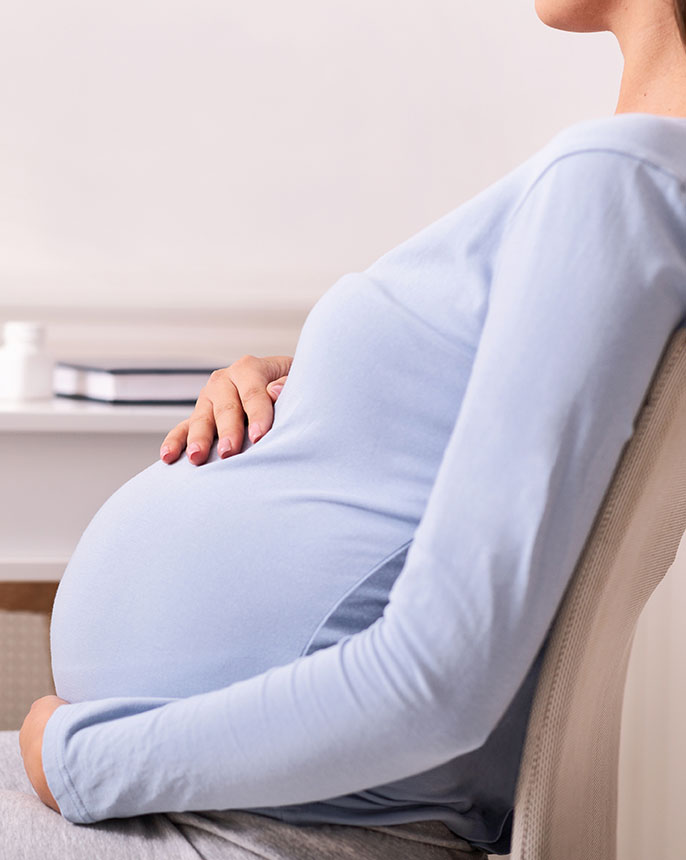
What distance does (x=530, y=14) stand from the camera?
150 centimetres

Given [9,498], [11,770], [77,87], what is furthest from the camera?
[77,87]

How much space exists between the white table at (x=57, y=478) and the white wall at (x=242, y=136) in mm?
335

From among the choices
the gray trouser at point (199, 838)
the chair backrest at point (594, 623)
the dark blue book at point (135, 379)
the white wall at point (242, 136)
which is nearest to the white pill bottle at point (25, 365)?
the dark blue book at point (135, 379)

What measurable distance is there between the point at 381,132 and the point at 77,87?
0.47 meters

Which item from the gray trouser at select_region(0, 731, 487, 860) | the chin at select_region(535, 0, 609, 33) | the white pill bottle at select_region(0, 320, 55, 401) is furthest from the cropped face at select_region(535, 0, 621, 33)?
the white pill bottle at select_region(0, 320, 55, 401)

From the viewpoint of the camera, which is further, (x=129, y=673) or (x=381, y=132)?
(x=381, y=132)

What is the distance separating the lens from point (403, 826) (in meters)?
0.59

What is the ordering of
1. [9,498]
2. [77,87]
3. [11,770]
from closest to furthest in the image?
[11,770]
[9,498]
[77,87]

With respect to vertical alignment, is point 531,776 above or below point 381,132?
below

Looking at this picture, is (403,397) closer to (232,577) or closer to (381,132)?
(232,577)

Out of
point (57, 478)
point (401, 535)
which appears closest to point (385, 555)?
point (401, 535)

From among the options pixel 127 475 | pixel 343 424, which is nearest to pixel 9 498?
pixel 127 475

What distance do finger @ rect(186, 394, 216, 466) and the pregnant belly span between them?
0.13 feet

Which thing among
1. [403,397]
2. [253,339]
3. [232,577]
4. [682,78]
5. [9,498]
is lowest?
[9,498]
